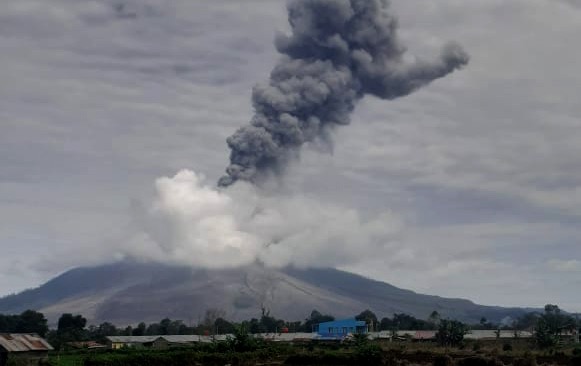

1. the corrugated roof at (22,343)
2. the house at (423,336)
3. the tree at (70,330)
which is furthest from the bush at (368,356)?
the tree at (70,330)

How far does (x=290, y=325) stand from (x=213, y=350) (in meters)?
101

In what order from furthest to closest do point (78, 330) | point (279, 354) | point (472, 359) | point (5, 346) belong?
point (78, 330) → point (279, 354) → point (5, 346) → point (472, 359)

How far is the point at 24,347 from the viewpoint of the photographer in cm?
6238

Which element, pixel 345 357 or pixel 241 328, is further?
pixel 241 328

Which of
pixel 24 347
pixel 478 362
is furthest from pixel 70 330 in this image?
pixel 478 362

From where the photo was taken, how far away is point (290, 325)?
163625 mm

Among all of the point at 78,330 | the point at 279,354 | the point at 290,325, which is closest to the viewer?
the point at 279,354

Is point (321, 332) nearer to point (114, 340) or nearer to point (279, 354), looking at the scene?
point (114, 340)

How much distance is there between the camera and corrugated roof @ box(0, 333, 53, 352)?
198 feet

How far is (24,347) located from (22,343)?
753 millimetres

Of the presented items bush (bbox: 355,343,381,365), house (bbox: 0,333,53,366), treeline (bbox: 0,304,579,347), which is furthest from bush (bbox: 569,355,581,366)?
house (bbox: 0,333,53,366)

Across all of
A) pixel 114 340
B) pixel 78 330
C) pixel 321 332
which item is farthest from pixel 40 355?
pixel 321 332

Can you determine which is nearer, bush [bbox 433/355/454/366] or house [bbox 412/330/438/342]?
bush [bbox 433/355/454/366]

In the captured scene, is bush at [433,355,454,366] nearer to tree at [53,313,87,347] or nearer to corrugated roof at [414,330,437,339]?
corrugated roof at [414,330,437,339]
